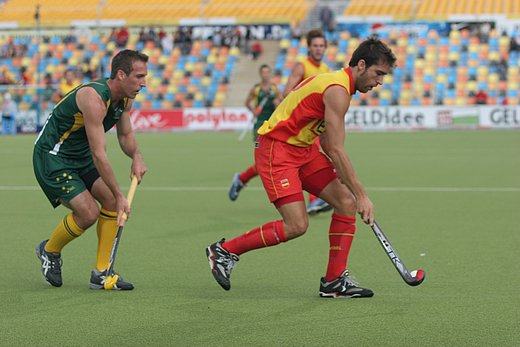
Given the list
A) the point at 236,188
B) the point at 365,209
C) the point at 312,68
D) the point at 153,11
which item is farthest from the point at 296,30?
the point at 365,209

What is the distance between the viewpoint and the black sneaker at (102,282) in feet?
23.4

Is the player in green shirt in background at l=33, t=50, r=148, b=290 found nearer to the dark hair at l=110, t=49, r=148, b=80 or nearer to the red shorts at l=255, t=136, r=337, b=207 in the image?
the dark hair at l=110, t=49, r=148, b=80

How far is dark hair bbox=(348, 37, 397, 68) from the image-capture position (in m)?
6.50

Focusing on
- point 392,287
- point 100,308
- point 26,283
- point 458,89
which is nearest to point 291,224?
point 392,287

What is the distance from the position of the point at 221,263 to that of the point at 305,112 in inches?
49.2

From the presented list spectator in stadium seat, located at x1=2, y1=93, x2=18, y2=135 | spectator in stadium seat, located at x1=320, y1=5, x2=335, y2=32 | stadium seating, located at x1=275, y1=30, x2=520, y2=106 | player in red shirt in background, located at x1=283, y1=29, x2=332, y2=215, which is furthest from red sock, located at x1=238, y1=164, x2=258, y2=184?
spectator in stadium seat, located at x1=320, y1=5, x2=335, y2=32

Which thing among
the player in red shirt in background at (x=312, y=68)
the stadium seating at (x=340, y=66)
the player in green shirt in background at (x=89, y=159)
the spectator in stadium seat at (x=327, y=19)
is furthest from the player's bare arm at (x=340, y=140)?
the spectator in stadium seat at (x=327, y=19)

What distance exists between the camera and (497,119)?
114 feet

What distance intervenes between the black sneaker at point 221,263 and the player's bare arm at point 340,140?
104 centimetres

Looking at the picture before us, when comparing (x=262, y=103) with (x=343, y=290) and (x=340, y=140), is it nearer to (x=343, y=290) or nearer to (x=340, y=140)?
(x=343, y=290)

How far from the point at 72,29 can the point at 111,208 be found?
40.4 meters

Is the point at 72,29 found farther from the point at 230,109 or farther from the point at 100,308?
the point at 100,308

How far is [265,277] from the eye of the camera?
7691mm

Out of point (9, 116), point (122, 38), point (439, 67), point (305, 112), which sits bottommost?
point (9, 116)
